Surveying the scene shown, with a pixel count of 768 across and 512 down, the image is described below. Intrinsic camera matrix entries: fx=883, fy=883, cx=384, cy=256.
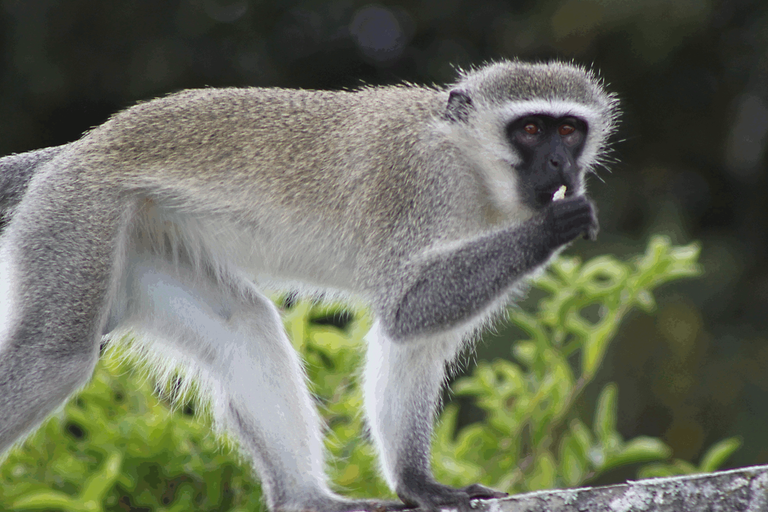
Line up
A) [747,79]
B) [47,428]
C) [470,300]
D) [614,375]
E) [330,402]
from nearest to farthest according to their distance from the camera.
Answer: [470,300]
[47,428]
[330,402]
[614,375]
[747,79]

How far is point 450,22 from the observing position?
322 inches

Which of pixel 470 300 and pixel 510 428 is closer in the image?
pixel 470 300

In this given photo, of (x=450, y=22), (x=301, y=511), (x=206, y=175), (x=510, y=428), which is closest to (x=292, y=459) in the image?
(x=301, y=511)

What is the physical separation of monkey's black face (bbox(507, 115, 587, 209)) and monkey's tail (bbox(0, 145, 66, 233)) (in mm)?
2021

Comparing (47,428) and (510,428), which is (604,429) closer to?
(510,428)

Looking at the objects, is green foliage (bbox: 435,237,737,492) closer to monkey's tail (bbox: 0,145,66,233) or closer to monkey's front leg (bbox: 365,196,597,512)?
monkey's front leg (bbox: 365,196,597,512)

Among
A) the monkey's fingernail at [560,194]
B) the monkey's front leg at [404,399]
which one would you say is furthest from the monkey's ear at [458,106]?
the monkey's front leg at [404,399]

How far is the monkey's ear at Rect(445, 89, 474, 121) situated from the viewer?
3.81 meters

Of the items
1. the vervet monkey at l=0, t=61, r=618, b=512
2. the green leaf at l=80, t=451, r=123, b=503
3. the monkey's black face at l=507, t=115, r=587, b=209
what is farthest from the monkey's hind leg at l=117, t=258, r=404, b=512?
the monkey's black face at l=507, t=115, r=587, b=209

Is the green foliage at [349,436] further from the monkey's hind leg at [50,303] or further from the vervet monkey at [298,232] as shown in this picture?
the monkey's hind leg at [50,303]

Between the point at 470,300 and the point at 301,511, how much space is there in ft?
3.64

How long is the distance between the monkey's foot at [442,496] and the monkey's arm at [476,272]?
0.60 metres

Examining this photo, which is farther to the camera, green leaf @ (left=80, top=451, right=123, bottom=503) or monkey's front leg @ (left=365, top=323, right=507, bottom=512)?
monkey's front leg @ (left=365, top=323, right=507, bottom=512)

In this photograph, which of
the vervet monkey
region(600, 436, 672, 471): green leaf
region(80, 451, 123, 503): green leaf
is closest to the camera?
region(80, 451, 123, 503): green leaf
